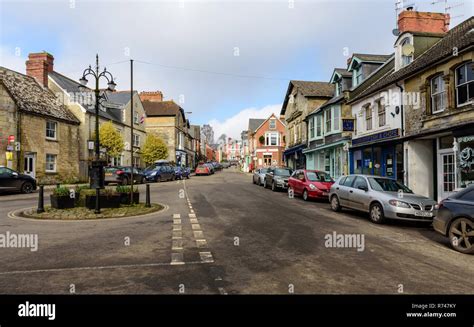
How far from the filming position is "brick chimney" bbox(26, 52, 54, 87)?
28.5 metres

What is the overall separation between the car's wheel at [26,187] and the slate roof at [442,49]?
71.8 ft

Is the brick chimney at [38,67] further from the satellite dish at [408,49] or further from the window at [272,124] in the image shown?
the window at [272,124]

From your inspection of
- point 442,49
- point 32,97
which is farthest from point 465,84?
point 32,97

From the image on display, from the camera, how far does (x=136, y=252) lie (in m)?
6.03

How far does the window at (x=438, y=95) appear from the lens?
43.5 ft

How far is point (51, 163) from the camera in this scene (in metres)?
25.7

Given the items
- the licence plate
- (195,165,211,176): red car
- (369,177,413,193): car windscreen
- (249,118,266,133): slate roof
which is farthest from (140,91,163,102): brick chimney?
the licence plate

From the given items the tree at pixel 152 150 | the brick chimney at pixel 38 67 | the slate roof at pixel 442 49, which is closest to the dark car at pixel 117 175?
the brick chimney at pixel 38 67

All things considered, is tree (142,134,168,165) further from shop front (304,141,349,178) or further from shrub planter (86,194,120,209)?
shrub planter (86,194,120,209)

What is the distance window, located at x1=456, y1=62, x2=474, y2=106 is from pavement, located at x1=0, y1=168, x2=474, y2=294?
6.16 metres

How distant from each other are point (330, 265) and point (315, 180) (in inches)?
458

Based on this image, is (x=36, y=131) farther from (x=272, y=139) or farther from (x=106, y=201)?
(x=272, y=139)
